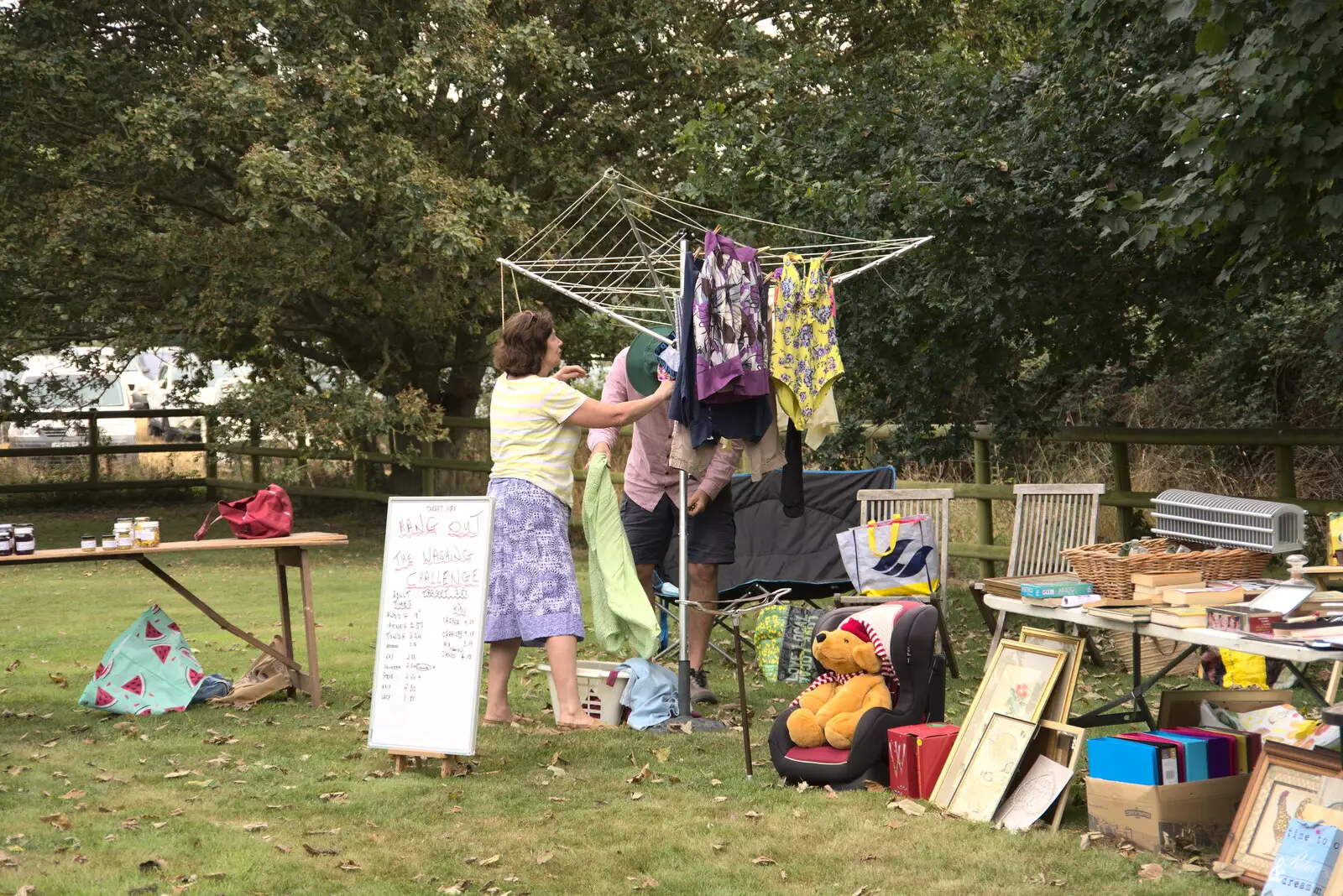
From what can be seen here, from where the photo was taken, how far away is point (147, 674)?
590cm

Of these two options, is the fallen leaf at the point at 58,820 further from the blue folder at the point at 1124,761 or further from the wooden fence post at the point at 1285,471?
the wooden fence post at the point at 1285,471

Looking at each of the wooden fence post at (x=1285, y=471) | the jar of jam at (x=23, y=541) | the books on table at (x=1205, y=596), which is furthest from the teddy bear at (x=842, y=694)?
the wooden fence post at (x=1285, y=471)

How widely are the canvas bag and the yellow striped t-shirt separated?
159 centimetres

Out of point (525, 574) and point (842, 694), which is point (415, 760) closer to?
point (525, 574)

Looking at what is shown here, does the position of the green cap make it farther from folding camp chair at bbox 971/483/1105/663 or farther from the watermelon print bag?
the watermelon print bag

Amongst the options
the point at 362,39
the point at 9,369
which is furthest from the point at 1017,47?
the point at 9,369

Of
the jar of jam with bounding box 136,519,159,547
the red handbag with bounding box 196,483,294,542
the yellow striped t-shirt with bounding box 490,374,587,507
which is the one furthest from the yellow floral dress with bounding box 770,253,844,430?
the jar of jam with bounding box 136,519,159,547

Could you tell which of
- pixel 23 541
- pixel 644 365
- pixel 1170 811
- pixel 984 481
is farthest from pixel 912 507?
pixel 23 541

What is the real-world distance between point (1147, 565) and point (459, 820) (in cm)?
219

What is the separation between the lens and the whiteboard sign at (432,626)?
476 cm

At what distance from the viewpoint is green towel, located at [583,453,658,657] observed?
552cm

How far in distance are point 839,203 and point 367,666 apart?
3.60 meters

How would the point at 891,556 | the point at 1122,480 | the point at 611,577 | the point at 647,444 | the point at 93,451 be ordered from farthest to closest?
the point at 93,451 < the point at 1122,480 < the point at 891,556 < the point at 647,444 < the point at 611,577

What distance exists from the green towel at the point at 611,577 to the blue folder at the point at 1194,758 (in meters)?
2.21
